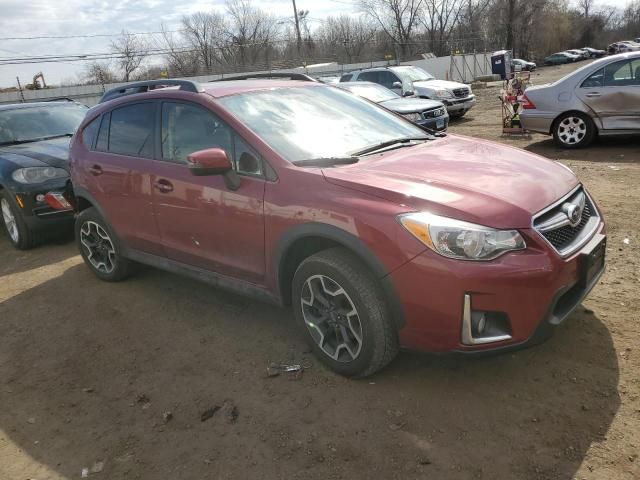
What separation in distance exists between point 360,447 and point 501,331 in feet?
2.99

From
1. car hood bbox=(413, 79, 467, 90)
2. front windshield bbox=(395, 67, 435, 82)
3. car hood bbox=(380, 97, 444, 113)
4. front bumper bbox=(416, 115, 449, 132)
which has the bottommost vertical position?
front bumper bbox=(416, 115, 449, 132)

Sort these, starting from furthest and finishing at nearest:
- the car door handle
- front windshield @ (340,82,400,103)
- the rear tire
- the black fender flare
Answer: front windshield @ (340,82,400,103) → the rear tire → the car door handle → the black fender flare

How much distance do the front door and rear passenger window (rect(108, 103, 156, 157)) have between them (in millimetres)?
193

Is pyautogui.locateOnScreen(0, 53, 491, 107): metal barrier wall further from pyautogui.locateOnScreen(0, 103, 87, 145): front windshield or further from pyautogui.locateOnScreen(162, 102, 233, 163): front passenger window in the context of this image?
pyautogui.locateOnScreen(162, 102, 233, 163): front passenger window

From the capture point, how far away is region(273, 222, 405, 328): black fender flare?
106 inches

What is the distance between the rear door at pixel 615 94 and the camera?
8273 millimetres

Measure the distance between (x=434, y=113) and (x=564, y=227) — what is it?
9.56 metres

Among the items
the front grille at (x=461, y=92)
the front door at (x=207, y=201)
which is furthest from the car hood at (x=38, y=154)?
the front grille at (x=461, y=92)

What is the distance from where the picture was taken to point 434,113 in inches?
465

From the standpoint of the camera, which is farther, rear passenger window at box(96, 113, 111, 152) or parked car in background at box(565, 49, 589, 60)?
parked car in background at box(565, 49, 589, 60)

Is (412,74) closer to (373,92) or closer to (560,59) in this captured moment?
(373,92)

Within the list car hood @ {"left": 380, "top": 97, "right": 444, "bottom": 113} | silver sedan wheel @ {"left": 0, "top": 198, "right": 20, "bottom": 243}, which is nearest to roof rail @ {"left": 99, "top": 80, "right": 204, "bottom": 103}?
silver sedan wheel @ {"left": 0, "top": 198, "right": 20, "bottom": 243}

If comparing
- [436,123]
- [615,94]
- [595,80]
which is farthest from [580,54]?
[615,94]

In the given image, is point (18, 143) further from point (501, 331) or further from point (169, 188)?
point (501, 331)
